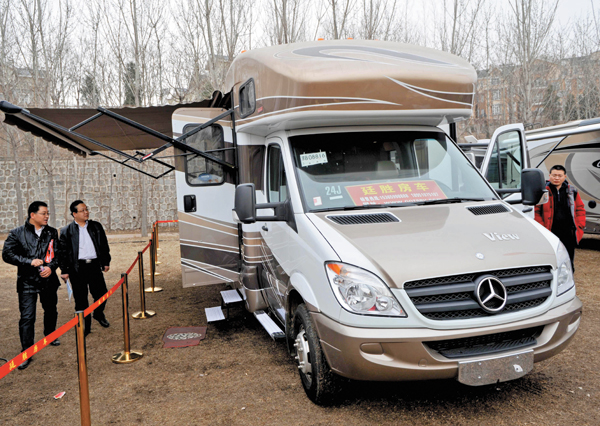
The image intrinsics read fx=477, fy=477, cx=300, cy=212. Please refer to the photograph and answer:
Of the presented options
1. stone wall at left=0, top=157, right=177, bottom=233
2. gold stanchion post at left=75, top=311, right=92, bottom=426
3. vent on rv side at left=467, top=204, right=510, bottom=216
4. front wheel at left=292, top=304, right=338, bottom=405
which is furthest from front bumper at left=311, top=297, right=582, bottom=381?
stone wall at left=0, top=157, right=177, bottom=233

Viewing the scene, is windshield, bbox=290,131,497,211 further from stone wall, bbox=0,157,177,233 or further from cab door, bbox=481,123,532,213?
stone wall, bbox=0,157,177,233

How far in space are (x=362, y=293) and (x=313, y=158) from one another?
1.56 m

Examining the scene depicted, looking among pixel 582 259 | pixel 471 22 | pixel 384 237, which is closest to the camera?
pixel 384 237

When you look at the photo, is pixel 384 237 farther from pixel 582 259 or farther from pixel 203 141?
pixel 582 259

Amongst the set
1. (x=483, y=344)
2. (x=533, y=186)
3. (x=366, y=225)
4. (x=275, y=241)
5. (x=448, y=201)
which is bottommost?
(x=483, y=344)

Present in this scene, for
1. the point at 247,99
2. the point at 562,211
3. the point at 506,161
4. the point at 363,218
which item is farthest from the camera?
the point at 506,161

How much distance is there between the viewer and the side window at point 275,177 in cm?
449

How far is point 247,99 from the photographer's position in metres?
5.10

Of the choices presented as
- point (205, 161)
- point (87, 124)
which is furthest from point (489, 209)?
point (87, 124)

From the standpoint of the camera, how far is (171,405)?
399cm

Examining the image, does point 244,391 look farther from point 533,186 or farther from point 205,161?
point 533,186

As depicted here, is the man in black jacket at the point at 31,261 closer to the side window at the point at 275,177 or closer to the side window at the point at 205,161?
the side window at the point at 205,161

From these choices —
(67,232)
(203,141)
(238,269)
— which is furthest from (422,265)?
(67,232)

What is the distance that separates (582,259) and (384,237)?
8.27 m
